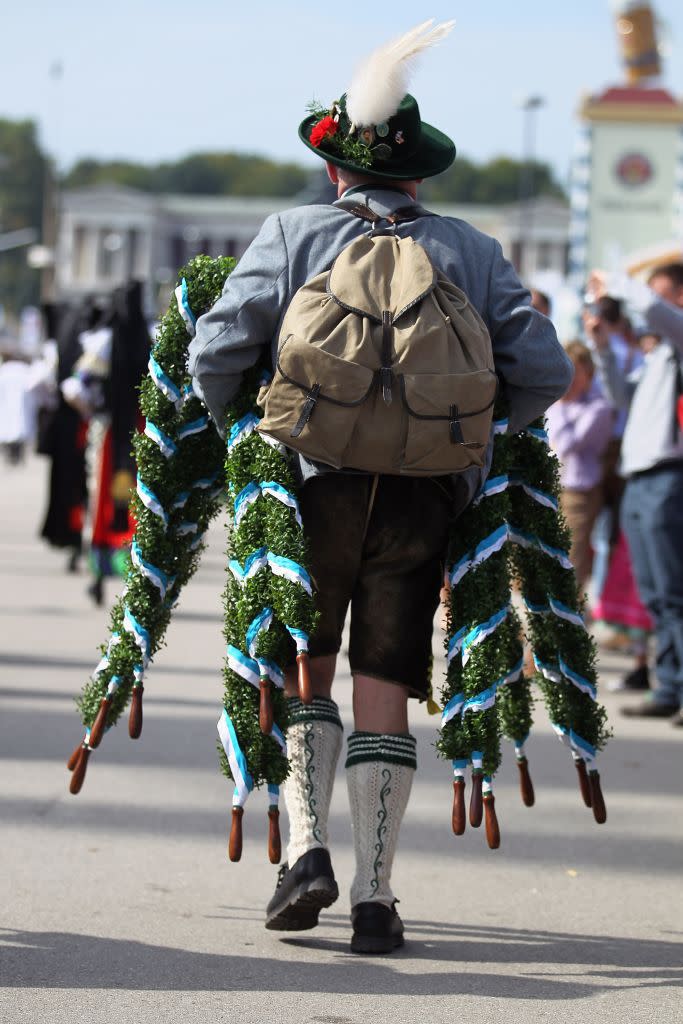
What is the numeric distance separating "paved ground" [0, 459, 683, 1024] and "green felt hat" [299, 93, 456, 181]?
6.13 ft

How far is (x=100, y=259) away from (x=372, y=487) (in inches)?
5892

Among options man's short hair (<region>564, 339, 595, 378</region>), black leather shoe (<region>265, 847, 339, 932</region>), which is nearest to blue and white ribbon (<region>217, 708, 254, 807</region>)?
black leather shoe (<region>265, 847, 339, 932</region>)

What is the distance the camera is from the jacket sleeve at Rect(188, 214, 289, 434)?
166 inches

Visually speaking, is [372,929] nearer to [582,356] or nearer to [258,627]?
[258,627]

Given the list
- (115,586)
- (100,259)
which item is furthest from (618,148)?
(100,259)

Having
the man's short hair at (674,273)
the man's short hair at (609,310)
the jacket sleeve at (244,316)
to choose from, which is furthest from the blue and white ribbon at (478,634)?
the man's short hair at (609,310)

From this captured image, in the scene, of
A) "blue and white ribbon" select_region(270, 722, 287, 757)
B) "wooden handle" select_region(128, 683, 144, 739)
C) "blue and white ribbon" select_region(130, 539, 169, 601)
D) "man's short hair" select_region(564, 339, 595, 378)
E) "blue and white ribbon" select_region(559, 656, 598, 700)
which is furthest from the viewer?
"man's short hair" select_region(564, 339, 595, 378)

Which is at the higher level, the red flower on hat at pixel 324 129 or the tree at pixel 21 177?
the red flower on hat at pixel 324 129

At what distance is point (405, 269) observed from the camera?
13.4ft

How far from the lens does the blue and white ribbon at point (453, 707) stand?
4.31 meters

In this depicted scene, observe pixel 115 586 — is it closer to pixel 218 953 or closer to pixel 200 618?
pixel 200 618

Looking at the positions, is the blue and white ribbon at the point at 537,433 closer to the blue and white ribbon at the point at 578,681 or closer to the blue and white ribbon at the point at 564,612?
the blue and white ribbon at the point at 564,612

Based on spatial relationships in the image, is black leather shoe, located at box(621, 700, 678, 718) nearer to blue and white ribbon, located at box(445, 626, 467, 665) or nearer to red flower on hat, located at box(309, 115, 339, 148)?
blue and white ribbon, located at box(445, 626, 467, 665)

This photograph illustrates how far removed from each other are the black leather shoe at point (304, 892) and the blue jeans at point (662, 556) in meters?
3.82
